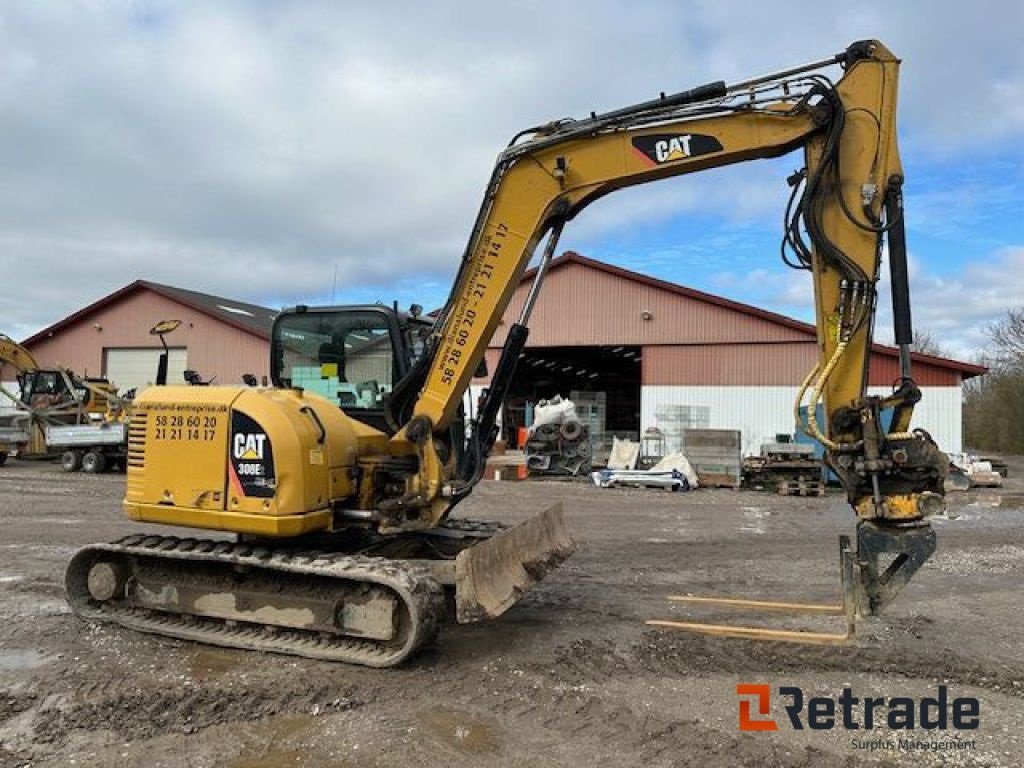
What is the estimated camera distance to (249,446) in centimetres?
564

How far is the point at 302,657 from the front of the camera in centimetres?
551

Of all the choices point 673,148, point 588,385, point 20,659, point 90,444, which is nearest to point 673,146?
point 673,148

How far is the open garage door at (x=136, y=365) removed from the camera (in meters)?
30.0

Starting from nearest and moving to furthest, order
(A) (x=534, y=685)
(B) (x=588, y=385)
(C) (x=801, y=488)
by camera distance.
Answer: (A) (x=534, y=685), (C) (x=801, y=488), (B) (x=588, y=385)

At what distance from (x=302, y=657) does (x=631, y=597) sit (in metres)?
3.21

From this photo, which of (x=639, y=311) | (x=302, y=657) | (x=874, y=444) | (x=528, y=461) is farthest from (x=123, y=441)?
(x=874, y=444)

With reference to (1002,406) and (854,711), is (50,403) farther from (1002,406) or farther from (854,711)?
(1002,406)

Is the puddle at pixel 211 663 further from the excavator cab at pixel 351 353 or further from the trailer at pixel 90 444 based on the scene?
the trailer at pixel 90 444

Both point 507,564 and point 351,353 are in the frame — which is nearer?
point 507,564

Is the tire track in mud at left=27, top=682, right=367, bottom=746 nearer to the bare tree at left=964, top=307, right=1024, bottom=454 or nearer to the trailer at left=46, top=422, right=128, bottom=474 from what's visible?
the trailer at left=46, top=422, right=128, bottom=474

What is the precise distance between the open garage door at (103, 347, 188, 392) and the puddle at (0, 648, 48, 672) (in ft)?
84.8

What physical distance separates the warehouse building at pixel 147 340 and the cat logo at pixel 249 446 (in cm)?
2406

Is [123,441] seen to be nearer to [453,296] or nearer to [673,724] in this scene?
[453,296]

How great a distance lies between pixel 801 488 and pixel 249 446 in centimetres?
1517
